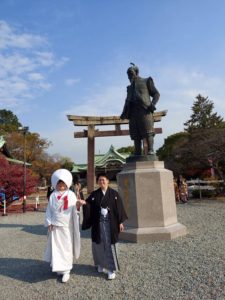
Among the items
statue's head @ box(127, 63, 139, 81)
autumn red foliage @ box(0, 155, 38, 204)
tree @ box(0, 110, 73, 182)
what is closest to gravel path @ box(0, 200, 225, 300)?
statue's head @ box(127, 63, 139, 81)

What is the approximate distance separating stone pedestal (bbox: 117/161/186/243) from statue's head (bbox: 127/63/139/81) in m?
2.54

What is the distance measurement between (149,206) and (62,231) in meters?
2.85

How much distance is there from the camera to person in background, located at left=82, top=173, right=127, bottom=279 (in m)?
4.70

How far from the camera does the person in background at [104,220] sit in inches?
185

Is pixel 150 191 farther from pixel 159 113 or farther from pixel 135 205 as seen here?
pixel 159 113

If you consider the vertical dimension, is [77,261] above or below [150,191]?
below

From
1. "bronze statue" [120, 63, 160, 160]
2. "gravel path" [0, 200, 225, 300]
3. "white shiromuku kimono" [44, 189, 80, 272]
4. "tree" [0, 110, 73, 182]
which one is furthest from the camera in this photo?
"tree" [0, 110, 73, 182]

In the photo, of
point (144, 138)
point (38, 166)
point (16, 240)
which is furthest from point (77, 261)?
point (38, 166)

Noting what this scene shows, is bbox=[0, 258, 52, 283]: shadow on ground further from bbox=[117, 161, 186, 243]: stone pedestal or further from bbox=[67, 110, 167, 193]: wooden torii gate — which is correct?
bbox=[67, 110, 167, 193]: wooden torii gate

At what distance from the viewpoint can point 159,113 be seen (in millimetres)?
20234

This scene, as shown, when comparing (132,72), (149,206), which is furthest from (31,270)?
(132,72)

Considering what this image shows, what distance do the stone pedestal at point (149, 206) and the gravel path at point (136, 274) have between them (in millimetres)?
295

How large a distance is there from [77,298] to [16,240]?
14.6 feet

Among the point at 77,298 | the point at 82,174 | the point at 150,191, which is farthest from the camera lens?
the point at 82,174
